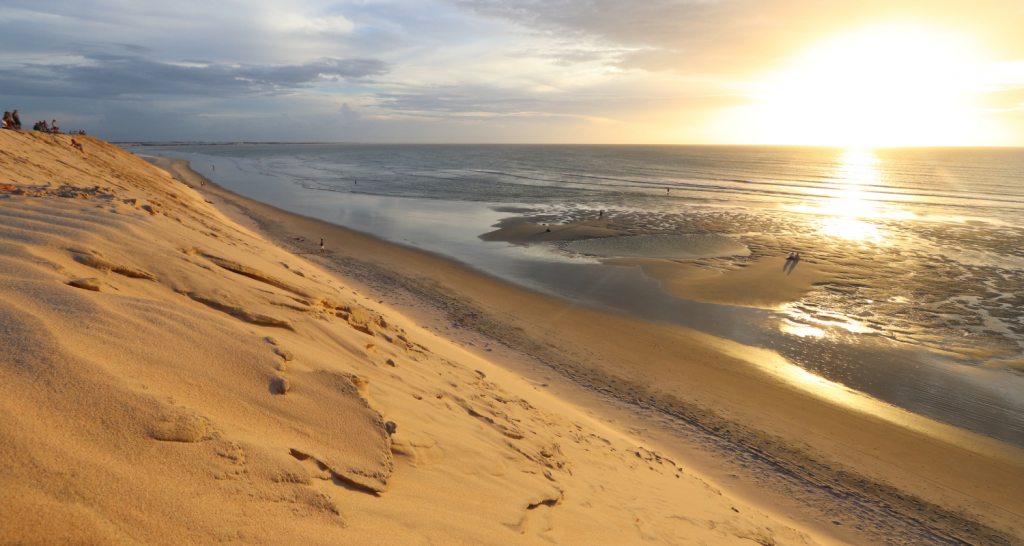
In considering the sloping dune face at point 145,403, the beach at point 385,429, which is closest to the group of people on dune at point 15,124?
the beach at point 385,429

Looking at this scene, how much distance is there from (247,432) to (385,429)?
1.10m

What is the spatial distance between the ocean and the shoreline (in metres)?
1.42

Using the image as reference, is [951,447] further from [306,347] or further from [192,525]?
[192,525]

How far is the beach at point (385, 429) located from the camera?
2637 millimetres

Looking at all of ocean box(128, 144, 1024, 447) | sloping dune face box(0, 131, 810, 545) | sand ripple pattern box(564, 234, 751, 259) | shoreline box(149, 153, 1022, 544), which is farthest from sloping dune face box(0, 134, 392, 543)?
sand ripple pattern box(564, 234, 751, 259)

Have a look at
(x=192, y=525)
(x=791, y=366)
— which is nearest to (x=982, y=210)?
(x=791, y=366)

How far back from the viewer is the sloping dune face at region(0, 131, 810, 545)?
8.04ft

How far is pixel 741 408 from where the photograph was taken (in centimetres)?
996

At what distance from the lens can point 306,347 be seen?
205 inches

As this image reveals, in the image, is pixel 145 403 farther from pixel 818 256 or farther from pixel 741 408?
pixel 818 256

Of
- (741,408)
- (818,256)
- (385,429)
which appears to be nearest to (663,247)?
(818,256)

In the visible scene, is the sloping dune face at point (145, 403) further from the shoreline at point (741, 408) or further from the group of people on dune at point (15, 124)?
the group of people on dune at point (15, 124)

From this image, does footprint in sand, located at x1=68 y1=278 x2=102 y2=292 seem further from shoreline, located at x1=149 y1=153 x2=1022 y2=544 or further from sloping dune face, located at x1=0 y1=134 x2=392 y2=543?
shoreline, located at x1=149 y1=153 x2=1022 y2=544

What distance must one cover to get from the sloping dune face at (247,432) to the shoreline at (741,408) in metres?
2.50
